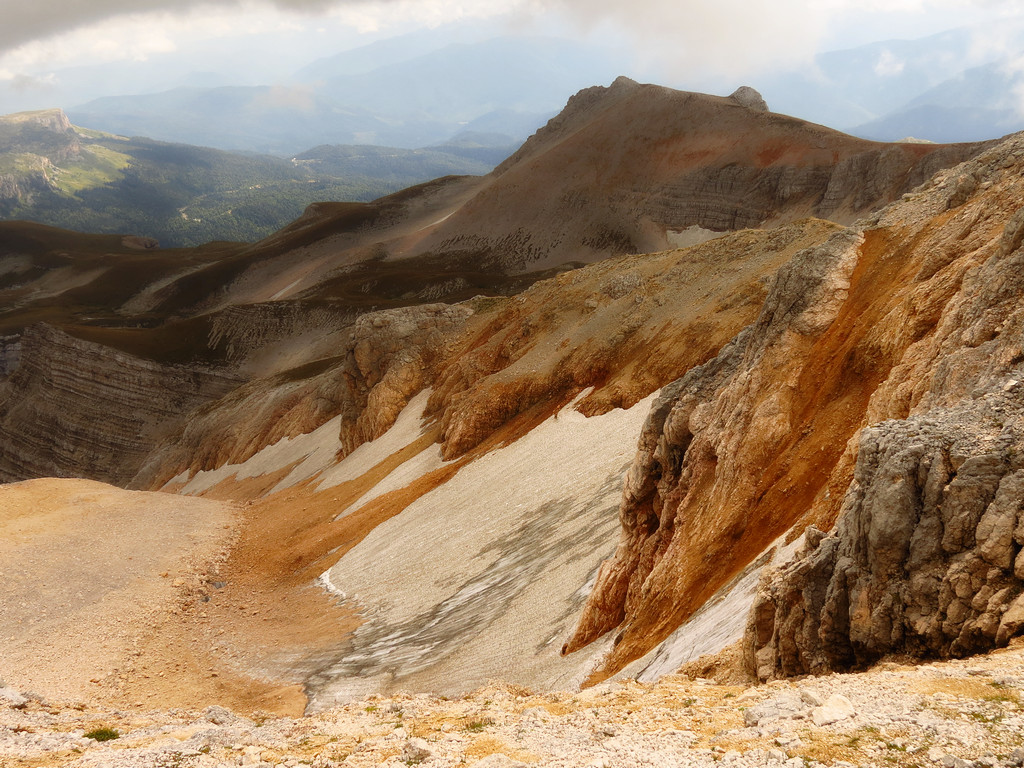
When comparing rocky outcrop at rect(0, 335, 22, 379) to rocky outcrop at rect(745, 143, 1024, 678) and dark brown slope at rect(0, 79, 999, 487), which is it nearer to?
dark brown slope at rect(0, 79, 999, 487)

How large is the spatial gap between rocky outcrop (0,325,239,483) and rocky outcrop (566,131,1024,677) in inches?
3317

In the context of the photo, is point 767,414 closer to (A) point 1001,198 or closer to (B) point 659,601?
(B) point 659,601

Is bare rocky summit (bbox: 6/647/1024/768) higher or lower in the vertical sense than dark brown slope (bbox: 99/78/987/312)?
lower

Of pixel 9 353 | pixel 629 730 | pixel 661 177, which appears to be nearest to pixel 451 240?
pixel 661 177

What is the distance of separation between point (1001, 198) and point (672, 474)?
405 inches

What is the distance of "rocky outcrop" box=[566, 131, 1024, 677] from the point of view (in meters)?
8.85

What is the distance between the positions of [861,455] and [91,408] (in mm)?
100178

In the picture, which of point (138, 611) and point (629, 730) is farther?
point (138, 611)

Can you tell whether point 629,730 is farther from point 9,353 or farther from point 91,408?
point 9,353

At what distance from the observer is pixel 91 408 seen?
90.4 m

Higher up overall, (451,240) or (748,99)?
(748,99)

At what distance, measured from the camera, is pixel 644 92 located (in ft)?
405

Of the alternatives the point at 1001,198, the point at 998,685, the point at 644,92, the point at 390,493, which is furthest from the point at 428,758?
the point at 644,92

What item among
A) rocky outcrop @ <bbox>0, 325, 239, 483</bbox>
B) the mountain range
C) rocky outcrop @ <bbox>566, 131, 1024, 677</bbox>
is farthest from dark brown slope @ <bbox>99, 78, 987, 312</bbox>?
rocky outcrop @ <bbox>566, 131, 1024, 677</bbox>
